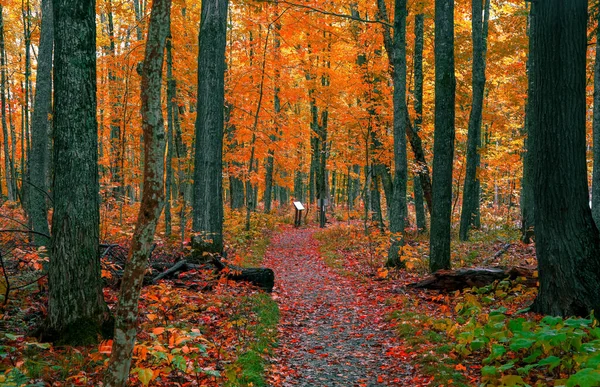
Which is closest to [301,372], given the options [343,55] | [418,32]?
[418,32]

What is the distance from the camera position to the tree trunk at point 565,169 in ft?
17.3

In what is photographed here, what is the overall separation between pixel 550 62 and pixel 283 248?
13.3m

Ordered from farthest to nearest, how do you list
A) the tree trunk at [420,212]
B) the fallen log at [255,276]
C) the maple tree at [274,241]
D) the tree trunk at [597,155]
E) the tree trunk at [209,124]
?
the tree trunk at [420,212] → the tree trunk at [209,124] → the fallen log at [255,276] → the tree trunk at [597,155] → the maple tree at [274,241]

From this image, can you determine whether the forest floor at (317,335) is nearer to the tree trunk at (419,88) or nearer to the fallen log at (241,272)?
the fallen log at (241,272)

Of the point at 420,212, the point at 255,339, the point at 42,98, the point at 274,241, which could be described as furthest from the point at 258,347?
the point at 274,241

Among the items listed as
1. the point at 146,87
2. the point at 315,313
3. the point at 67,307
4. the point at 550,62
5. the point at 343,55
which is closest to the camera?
the point at 146,87

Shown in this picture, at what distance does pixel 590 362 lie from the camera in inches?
133

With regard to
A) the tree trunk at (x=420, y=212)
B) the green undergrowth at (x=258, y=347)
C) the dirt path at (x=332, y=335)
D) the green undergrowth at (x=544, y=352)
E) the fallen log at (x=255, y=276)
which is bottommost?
the dirt path at (x=332, y=335)

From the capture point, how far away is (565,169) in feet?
17.6

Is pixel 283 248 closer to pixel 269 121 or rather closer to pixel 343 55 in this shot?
pixel 269 121

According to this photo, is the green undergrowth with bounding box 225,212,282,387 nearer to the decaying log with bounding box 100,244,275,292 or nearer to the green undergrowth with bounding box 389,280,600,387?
the decaying log with bounding box 100,244,275,292

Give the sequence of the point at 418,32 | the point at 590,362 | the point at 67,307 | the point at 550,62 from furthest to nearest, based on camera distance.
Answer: the point at 418,32, the point at 550,62, the point at 67,307, the point at 590,362

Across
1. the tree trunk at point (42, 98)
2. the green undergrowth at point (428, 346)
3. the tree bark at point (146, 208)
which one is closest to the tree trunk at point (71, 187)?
the tree bark at point (146, 208)

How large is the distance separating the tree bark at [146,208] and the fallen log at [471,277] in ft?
22.5
